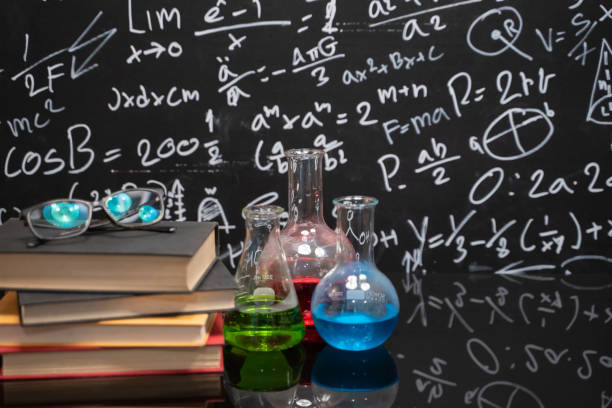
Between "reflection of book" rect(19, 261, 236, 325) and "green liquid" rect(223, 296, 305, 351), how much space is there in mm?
89

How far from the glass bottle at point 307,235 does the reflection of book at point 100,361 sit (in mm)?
218

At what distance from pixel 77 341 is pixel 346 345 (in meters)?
0.37

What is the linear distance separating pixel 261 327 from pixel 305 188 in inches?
10.6

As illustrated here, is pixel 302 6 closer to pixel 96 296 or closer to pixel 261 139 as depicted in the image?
pixel 261 139

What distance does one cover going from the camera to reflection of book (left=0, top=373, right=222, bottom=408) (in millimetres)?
865

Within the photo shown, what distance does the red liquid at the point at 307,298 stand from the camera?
1098 mm

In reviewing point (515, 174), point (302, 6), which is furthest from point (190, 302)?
point (515, 174)

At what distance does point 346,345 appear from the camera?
1.01 meters

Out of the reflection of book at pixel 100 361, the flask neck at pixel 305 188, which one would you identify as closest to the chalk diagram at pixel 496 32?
the flask neck at pixel 305 188

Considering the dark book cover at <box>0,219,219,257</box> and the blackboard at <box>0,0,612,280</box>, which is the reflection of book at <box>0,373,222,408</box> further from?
the blackboard at <box>0,0,612,280</box>

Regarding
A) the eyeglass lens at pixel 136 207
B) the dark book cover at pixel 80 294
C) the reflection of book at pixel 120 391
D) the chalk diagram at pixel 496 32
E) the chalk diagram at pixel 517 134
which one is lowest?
the reflection of book at pixel 120 391

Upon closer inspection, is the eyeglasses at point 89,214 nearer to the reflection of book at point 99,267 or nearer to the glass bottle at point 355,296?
the reflection of book at point 99,267

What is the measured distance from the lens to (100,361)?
91 centimetres

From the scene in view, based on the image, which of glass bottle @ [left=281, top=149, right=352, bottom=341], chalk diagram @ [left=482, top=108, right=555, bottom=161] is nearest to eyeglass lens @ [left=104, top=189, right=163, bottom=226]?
glass bottle @ [left=281, top=149, right=352, bottom=341]
